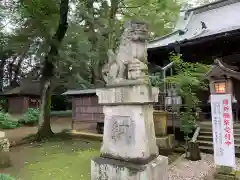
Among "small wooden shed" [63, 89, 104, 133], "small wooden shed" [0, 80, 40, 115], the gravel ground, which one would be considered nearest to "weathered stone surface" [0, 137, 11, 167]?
the gravel ground

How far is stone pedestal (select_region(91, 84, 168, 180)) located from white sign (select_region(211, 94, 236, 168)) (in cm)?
176

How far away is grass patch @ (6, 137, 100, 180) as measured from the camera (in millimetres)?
6046

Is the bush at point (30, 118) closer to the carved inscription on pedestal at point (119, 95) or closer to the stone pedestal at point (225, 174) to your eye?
the carved inscription on pedestal at point (119, 95)

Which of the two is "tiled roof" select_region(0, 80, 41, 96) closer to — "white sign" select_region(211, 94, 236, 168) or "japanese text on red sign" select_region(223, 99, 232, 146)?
"white sign" select_region(211, 94, 236, 168)

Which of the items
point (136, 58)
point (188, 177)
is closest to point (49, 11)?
point (136, 58)

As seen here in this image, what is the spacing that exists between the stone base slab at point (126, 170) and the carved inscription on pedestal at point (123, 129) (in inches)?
17.1

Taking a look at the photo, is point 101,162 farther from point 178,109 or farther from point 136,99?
point 178,109

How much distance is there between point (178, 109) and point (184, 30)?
5.29m

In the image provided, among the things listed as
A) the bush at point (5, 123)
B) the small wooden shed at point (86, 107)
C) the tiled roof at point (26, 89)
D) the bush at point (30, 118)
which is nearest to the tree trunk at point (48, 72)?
the small wooden shed at point (86, 107)

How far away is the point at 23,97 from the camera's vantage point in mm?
26438

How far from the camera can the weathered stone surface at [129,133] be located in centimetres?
395

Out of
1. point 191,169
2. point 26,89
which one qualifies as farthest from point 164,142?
point 26,89

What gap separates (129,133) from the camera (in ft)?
13.4

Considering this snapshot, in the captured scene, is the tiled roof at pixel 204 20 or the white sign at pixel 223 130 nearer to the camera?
the white sign at pixel 223 130
